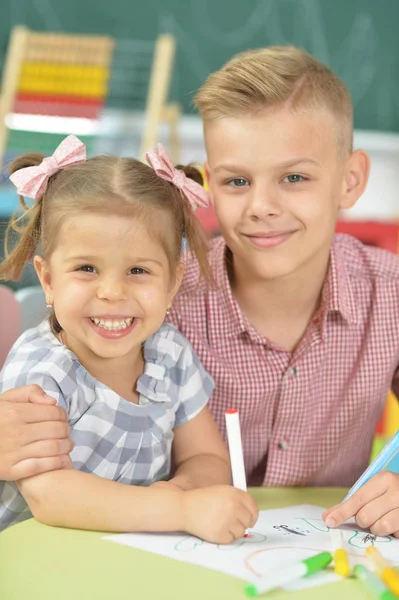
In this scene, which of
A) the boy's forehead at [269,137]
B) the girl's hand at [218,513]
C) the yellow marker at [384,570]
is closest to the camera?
the yellow marker at [384,570]

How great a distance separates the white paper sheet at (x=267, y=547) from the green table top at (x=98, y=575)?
0.05ft

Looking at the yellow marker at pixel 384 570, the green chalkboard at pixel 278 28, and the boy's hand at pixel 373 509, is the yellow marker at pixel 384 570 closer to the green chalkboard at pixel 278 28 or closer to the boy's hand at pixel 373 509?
the boy's hand at pixel 373 509

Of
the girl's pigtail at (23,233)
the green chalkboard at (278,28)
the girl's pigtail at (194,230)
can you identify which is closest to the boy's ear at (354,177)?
the girl's pigtail at (194,230)

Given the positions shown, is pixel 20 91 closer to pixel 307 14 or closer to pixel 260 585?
pixel 307 14

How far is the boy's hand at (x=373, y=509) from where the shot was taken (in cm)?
85

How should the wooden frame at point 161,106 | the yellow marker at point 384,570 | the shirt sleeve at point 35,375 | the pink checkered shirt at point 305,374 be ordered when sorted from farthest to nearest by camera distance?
1. the wooden frame at point 161,106
2. the pink checkered shirt at point 305,374
3. the shirt sleeve at point 35,375
4. the yellow marker at point 384,570

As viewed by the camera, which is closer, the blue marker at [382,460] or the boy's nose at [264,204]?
the blue marker at [382,460]

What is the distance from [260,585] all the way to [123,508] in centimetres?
20

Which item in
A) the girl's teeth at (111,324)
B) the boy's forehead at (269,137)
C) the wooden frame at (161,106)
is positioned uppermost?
the wooden frame at (161,106)

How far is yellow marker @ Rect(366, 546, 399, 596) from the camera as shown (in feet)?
2.19

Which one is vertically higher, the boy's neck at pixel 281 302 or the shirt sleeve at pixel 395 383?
the boy's neck at pixel 281 302

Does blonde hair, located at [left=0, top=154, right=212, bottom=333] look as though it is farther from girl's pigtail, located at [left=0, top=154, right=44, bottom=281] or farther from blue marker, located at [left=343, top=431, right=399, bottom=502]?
blue marker, located at [left=343, top=431, right=399, bottom=502]

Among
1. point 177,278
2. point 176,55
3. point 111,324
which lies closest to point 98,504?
point 111,324

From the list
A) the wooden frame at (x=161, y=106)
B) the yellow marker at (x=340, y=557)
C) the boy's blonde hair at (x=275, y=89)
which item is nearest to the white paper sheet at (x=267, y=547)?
the yellow marker at (x=340, y=557)
